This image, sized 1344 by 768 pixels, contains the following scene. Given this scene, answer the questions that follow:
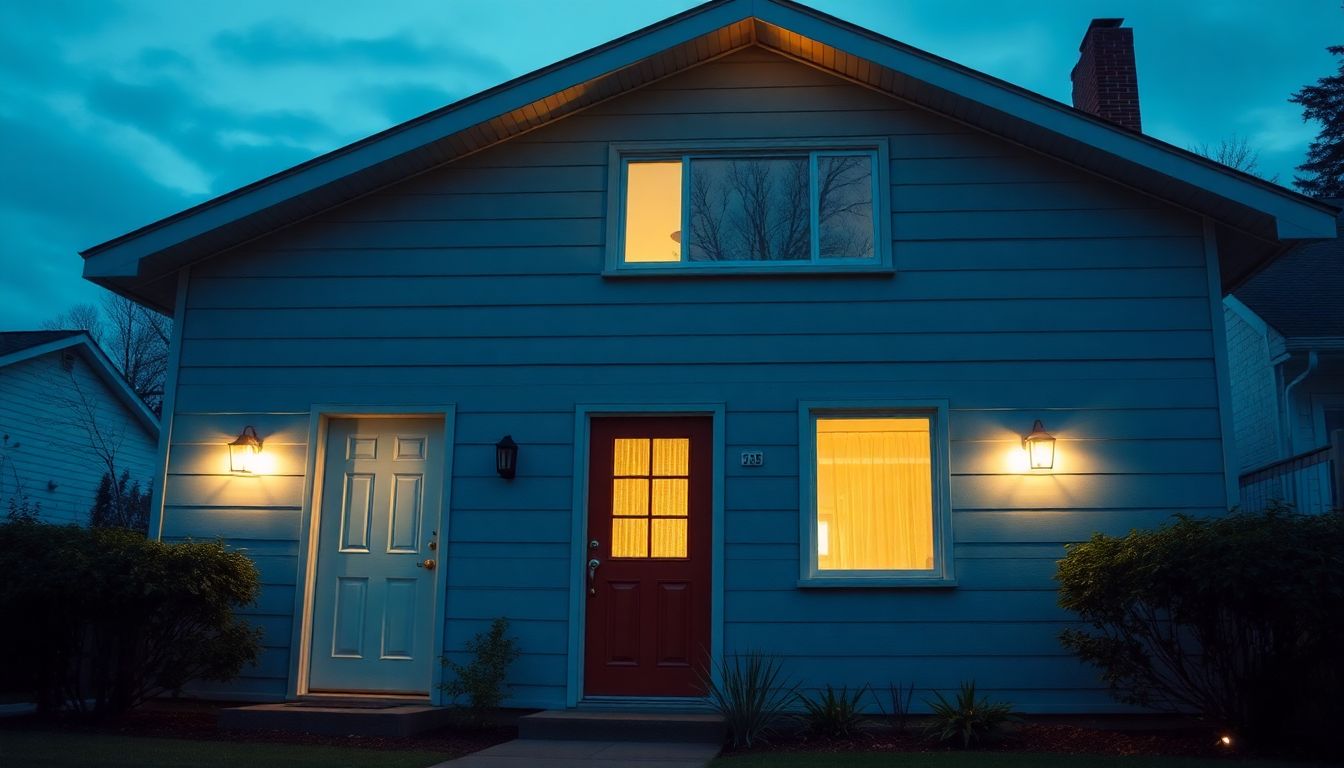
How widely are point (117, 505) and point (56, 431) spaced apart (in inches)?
64.0

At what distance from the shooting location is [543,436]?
8000 millimetres

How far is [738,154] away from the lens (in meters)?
8.41

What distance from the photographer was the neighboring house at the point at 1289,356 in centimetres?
1027

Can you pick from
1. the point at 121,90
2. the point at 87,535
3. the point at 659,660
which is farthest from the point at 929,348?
the point at 121,90

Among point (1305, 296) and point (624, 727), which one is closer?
point (624, 727)

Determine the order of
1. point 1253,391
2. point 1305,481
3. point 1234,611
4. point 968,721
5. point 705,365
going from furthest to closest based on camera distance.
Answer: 1. point 1253,391
2. point 705,365
3. point 1305,481
4. point 968,721
5. point 1234,611

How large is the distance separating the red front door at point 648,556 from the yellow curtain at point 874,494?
0.87 meters

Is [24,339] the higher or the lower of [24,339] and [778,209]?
the higher

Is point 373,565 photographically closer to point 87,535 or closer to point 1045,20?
point 87,535

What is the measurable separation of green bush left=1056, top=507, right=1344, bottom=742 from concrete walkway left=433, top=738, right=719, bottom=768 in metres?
2.67

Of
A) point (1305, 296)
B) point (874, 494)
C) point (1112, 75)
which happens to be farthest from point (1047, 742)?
point (1305, 296)

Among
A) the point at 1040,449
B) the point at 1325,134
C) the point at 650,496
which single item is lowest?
the point at 650,496

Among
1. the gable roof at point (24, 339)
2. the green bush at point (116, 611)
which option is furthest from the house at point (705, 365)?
the gable roof at point (24, 339)

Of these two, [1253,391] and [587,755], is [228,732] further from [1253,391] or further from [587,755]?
[1253,391]
